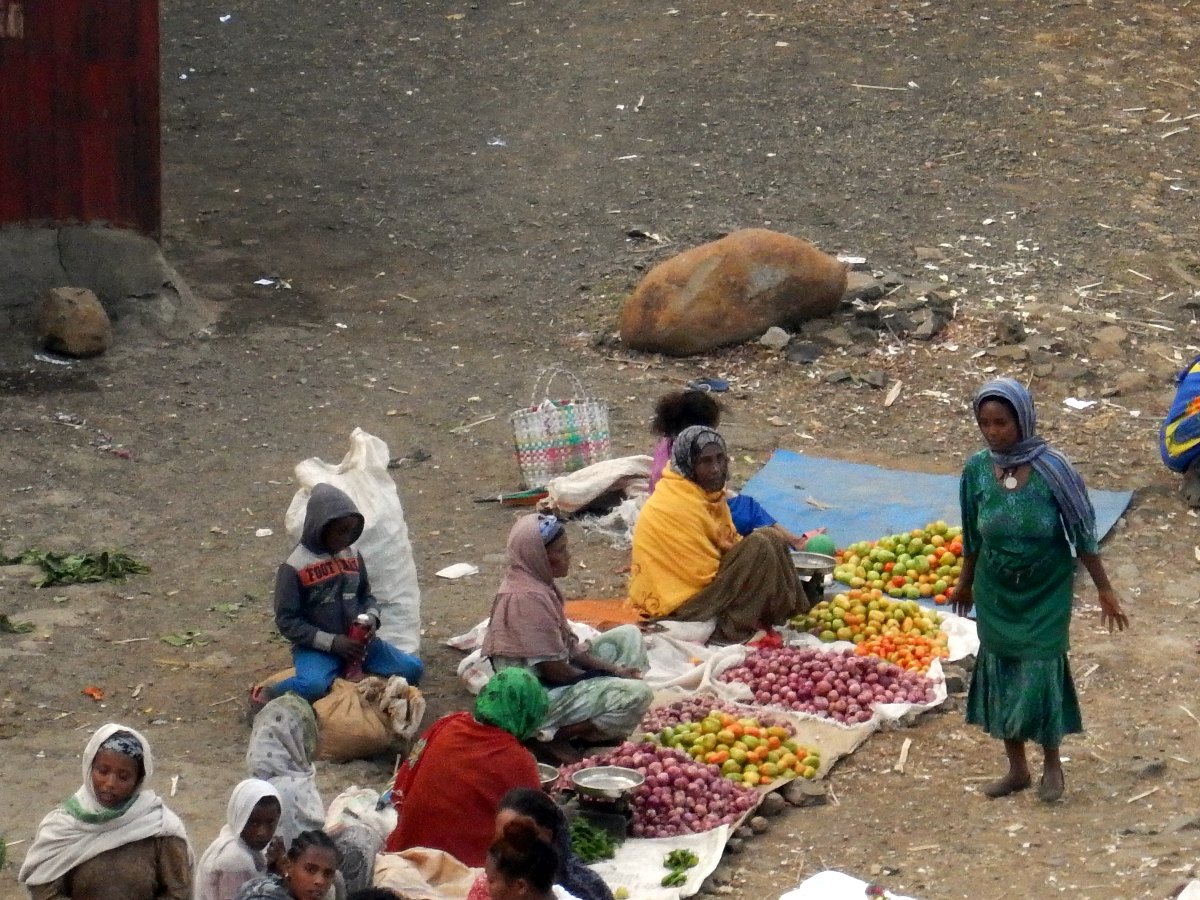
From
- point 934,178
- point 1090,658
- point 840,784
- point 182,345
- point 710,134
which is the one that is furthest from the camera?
point 710,134

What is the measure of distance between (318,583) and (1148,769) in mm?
3406

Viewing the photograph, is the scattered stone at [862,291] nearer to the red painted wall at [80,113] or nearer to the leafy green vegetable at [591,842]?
the red painted wall at [80,113]

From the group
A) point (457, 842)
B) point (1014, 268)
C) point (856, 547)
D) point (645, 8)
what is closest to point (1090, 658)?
point (856, 547)

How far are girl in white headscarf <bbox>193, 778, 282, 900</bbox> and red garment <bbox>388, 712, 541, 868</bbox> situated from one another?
2.90 ft

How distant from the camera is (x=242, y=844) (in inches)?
191

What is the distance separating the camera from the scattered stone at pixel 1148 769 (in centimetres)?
658

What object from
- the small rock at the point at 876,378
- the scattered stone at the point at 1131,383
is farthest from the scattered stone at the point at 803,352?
the scattered stone at the point at 1131,383

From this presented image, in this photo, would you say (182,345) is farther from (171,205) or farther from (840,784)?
(840,784)

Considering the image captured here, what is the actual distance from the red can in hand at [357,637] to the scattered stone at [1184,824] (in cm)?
324

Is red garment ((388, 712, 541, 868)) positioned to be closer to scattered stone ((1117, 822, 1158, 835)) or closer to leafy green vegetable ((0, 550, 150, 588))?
scattered stone ((1117, 822, 1158, 835))

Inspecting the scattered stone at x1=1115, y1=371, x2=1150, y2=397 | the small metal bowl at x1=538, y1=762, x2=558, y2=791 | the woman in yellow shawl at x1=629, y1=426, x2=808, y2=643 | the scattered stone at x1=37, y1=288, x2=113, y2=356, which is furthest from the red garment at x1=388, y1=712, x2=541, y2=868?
the scattered stone at x1=37, y1=288, x2=113, y2=356

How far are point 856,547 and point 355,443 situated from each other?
266 cm

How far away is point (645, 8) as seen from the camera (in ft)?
60.2

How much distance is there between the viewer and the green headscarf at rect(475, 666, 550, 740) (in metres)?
5.68
